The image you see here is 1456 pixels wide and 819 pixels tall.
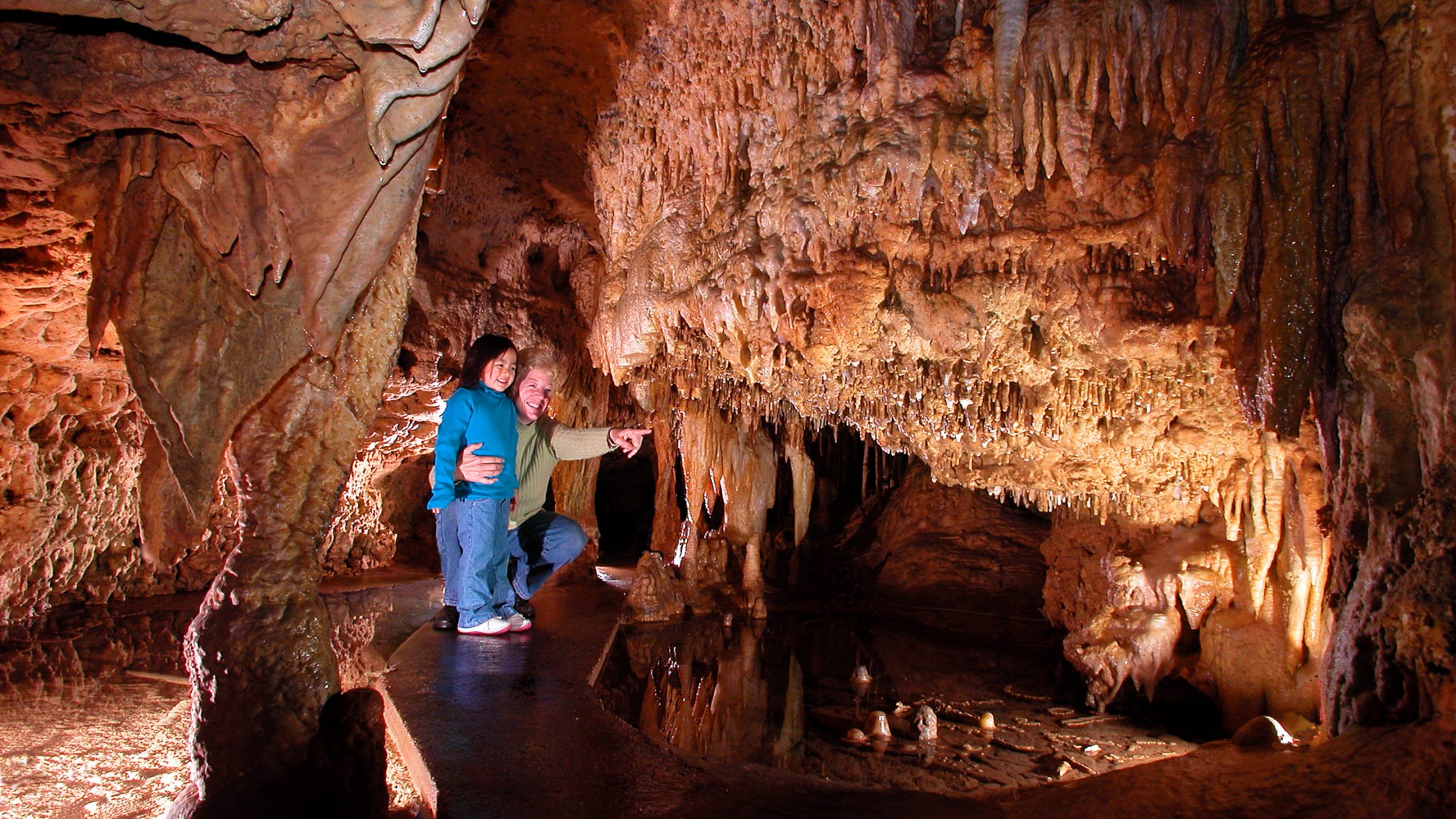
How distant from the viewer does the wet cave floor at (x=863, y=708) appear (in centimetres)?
477

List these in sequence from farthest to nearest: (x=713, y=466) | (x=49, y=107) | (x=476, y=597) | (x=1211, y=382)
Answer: (x=713, y=466), (x=1211, y=382), (x=476, y=597), (x=49, y=107)

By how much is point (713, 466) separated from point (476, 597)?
18.0 ft

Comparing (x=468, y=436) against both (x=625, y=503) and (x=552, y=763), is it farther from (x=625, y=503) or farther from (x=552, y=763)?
(x=625, y=503)

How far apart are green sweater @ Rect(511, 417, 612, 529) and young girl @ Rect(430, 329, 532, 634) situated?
0.95 feet

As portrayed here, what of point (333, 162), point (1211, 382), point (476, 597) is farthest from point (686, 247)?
point (1211, 382)

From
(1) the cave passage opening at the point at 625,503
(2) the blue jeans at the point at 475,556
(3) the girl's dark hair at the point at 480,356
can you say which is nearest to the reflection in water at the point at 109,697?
(2) the blue jeans at the point at 475,556

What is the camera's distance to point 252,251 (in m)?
2.28

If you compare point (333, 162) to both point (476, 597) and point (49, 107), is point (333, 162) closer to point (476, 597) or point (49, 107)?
point (49, 107)

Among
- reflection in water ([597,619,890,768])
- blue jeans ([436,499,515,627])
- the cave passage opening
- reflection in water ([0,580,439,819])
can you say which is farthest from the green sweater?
the cave passage opening

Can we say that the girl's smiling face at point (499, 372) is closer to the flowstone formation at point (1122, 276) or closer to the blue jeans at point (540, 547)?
the blue jeans at point (540, 547)

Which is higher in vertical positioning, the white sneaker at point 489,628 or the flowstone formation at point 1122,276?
the flowstone formation at point 1122,276

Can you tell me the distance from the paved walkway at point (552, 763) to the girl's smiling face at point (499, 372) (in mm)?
1275

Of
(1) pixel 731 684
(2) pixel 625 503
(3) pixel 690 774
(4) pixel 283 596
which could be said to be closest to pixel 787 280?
(1) pixel 731 684

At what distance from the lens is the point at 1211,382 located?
5254mm
